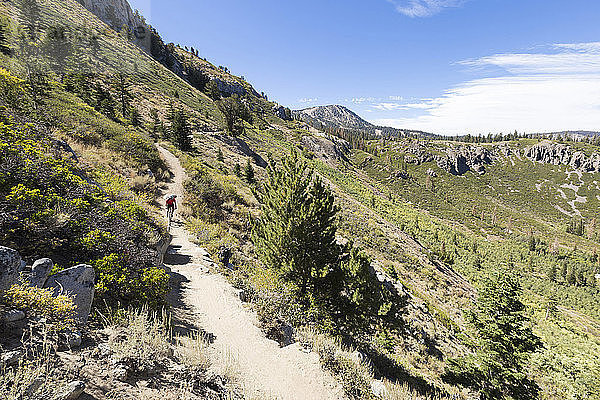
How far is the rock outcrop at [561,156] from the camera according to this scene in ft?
538

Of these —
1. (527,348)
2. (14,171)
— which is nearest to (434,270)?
(527,348)

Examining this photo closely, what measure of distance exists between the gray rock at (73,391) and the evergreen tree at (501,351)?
56.7 feet

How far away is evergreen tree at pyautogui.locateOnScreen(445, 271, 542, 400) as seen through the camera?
A: 13188 mm

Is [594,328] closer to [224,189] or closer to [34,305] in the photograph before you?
[224,189]

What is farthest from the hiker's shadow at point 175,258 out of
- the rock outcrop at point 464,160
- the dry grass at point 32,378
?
the rock outcrop at point 464,160

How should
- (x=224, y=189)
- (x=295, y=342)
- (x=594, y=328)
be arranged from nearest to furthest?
(x=295, y=342)
(x=224, y=189)
(x=594, y=328)

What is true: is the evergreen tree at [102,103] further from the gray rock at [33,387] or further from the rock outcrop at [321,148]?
the rock outcrop at [321,148]

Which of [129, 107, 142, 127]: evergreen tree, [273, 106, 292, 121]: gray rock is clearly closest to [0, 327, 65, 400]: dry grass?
[129, 107, 142, 127]: evergreen tree

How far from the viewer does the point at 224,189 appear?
20.2m

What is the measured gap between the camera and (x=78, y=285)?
4871 mm

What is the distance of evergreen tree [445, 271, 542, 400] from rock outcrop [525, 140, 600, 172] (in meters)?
231

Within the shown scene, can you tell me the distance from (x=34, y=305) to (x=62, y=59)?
5399 centimetres

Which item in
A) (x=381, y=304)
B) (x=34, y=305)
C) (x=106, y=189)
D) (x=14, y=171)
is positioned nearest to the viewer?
(x=34, y=305)

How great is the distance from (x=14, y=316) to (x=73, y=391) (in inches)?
62.5
